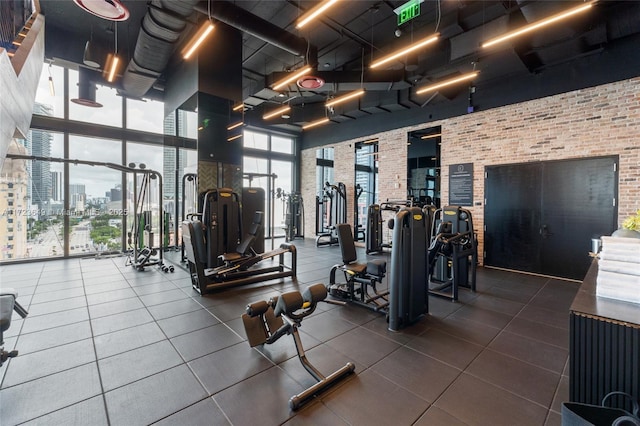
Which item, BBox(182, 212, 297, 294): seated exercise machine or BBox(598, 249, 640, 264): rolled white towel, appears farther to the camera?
BBox(182, 212, 297, 294): seated exercise machine

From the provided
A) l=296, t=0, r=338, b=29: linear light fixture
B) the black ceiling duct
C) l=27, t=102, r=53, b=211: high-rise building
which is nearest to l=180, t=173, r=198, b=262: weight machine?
the black ceiling duct

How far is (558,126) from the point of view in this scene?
5.53 metres

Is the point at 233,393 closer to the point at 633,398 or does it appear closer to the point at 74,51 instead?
the point at 633,398

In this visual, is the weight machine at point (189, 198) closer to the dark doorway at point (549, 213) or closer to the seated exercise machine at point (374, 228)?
the seated exercise machine at point (374, 228)

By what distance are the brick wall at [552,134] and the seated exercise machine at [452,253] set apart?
2042mm

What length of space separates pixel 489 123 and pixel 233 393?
7239 millimetres

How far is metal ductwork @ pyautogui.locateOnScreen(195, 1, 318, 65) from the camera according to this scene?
441 cm

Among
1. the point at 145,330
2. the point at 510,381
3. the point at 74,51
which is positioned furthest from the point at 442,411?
the point at 74,51

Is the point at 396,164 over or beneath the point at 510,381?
over

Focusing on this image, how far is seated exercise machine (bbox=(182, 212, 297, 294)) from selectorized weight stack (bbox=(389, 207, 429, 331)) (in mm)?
2348

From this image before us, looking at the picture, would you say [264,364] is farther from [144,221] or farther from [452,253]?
[144,221]

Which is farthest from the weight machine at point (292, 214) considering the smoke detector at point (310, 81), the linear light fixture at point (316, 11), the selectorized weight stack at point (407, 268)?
the selectorized weight stack at point (407, 268)

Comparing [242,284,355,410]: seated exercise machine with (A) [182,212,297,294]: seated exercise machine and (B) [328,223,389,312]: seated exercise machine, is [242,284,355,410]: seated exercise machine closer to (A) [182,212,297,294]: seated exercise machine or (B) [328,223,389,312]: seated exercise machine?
(B) [328,223,389,312]: seated exercise machine

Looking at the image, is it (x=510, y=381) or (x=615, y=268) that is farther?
(x=510, y=381)
